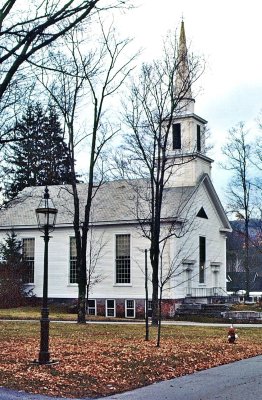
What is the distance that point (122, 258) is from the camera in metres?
38.8

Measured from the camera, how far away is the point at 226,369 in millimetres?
14070

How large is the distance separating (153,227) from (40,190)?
62.2ft

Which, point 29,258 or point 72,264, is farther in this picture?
point 29,258

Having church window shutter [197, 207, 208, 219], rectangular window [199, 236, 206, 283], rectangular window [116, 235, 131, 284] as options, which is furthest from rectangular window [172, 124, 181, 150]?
rectangular window [116, 235, 131, 284]

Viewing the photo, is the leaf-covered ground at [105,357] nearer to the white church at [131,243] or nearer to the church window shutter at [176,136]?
the white church at [131,243]

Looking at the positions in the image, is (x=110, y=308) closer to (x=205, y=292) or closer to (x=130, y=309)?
(x=130, y=309)

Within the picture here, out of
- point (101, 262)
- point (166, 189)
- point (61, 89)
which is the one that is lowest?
point (101, 262)

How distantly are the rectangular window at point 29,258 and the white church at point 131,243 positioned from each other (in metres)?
0.07

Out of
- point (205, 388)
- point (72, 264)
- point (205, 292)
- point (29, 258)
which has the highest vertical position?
point (29, 258)

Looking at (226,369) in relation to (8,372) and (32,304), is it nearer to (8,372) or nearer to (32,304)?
(8,372)

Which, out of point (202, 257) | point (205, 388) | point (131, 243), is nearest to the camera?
point (205, 388)

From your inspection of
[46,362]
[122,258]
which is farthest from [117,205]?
[46,362]

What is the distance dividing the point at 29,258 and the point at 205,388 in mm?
31165

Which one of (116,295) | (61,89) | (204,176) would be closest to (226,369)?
(61,89)
